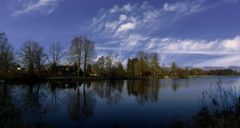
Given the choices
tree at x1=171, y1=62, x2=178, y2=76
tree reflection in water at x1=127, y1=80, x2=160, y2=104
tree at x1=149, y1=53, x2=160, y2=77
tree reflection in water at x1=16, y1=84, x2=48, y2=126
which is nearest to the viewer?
tree reflection in water at x1=16, y1=84, x2=48, y2=126

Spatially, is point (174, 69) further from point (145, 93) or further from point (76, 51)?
point (145, 93)

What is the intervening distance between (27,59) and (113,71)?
3024 centimetres

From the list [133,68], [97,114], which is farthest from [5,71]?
[133,68]

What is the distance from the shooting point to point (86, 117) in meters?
14.9

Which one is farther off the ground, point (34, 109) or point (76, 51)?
point (76, 51)

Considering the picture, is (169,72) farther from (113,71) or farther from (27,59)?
(27,59)

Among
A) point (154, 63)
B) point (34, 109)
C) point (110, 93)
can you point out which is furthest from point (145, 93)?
point (154, 63)

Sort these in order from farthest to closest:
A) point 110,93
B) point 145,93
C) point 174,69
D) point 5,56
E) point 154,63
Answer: point 174,69
point 154,63
point 5,56
point 110,93
point 145,93

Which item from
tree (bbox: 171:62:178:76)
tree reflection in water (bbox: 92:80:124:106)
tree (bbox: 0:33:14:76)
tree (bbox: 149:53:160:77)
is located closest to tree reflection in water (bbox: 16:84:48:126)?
tree reflection in water (bbox: 92:80:124:106)

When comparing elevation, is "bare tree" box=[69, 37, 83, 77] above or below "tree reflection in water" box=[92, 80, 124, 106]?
above

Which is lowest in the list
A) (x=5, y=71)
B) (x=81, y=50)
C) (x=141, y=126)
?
(x=141, y=126)

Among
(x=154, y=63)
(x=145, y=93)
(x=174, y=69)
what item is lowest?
(x=145, y=93)

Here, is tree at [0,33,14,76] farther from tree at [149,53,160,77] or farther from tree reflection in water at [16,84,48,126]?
tree at [149,53,160,77]

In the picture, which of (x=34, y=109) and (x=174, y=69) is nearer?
(x=34, y=109)
